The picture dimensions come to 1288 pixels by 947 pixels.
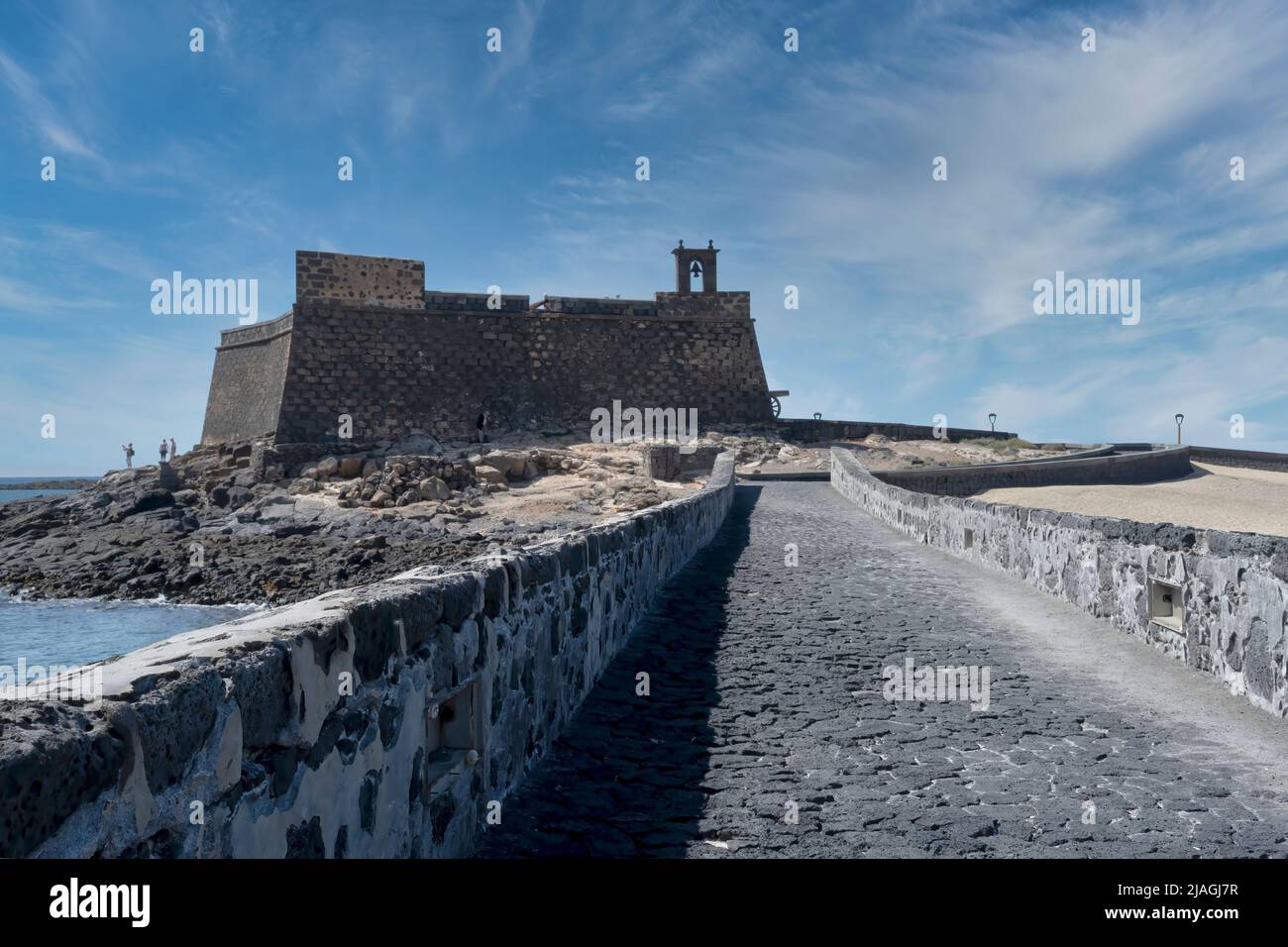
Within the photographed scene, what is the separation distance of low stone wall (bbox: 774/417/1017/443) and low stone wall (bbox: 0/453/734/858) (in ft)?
105

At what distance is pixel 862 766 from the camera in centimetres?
Result: 415

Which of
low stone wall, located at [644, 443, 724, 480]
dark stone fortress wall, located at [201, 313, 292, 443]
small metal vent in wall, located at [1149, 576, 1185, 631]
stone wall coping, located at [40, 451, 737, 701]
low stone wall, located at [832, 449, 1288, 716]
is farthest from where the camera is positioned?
dark stone fortress wall, located at [201, 313, 292, 443]

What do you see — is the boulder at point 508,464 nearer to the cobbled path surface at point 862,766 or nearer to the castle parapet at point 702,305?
the castle parapet at point 702,305

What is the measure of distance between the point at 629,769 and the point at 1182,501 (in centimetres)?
2598

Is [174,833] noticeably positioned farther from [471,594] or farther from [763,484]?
[763,484]

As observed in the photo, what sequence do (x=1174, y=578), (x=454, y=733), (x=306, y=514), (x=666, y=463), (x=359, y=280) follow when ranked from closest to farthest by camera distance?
(x=454, y=733) < (x=1174, y=578) < (x=306, y=514) < (x=666, y=463) < (x=359, y=280)

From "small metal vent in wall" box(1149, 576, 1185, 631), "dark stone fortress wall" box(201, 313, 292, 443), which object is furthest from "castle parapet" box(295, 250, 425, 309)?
"small metal vent in wall" box(1149, 576, 1185, 631)

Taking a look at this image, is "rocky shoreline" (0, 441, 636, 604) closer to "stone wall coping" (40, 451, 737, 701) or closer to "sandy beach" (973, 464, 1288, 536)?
"sandy beach" (973, 464, 1288, 536)

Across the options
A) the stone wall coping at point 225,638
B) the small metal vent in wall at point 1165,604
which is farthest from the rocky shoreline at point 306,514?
the stone wall coping at point 225,638

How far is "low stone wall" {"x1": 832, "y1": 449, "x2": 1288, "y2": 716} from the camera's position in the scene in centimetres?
488

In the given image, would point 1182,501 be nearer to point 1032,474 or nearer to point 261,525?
point 1032,474

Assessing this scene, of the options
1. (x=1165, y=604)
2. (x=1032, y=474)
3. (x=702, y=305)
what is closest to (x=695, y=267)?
(x=702, y=305)
